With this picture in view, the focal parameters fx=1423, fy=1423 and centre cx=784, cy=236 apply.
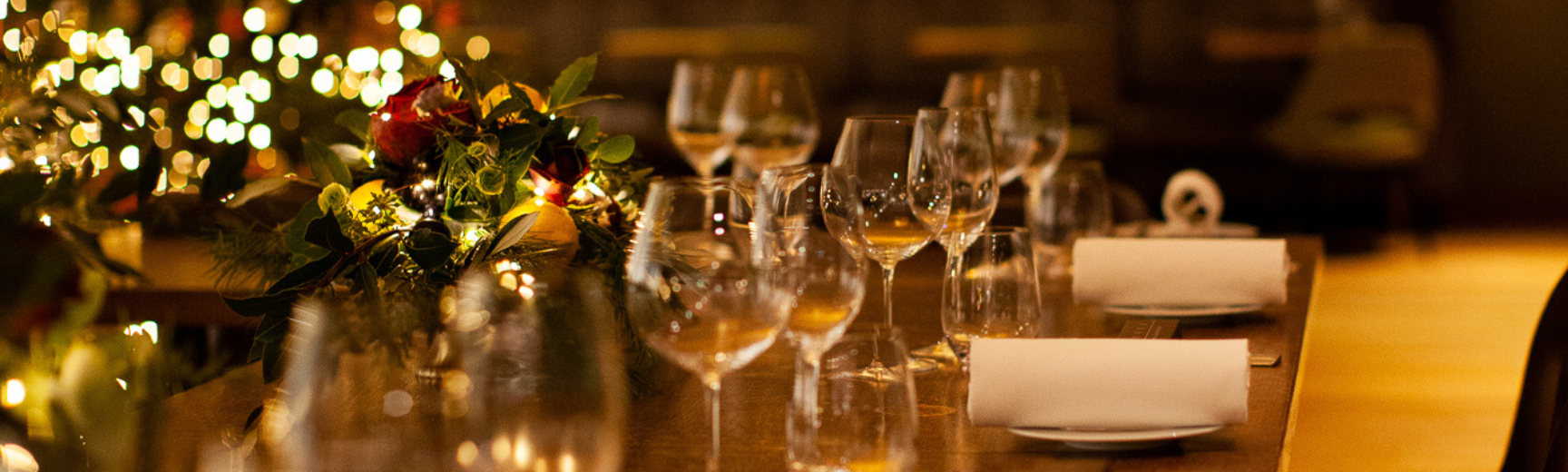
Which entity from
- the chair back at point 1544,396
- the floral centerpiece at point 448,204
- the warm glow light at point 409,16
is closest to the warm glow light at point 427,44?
the warm glow light at point 409,16

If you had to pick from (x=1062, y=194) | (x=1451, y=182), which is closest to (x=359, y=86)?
(x=1062, y=194)

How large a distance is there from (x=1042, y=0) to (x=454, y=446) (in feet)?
18.3

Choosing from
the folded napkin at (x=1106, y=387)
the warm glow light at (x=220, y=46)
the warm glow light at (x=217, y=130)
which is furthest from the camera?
the warm glow light at (x=217, y=130)

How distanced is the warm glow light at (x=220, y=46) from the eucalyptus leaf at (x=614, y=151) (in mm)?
1540

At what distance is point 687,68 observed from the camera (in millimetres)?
1824

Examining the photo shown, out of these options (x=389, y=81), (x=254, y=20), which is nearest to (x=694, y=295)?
(x=254, y=20)

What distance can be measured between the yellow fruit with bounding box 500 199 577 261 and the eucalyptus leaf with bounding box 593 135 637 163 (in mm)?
87

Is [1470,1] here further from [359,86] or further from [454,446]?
[454,446]

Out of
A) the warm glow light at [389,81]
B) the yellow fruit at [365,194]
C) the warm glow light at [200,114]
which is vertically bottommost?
the yellow fruit at [365,194]

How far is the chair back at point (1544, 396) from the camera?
1.11 metres

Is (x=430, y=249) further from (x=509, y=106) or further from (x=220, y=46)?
(x=220, y=46)

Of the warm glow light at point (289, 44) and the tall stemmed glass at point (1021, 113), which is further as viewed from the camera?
A: the warm glow light at point (289, 44)

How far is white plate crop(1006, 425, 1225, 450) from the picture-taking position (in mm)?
763

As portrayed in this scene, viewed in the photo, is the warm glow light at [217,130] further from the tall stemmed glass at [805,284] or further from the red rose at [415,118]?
the tall stemmed glass at [805,284]
